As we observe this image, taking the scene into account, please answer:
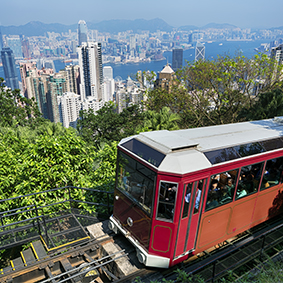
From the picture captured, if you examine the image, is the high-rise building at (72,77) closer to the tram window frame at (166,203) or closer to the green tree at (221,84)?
the green tree at (221,84)

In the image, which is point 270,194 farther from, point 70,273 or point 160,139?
point 70,273

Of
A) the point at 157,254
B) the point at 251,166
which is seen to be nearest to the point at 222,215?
the point at 251,166

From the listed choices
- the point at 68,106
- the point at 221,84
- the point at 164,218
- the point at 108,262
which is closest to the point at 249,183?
the point at 164,218

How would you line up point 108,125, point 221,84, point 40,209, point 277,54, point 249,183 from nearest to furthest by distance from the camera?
point 249,183, point 40,209, point 221,84, point 108,125, point 277,54

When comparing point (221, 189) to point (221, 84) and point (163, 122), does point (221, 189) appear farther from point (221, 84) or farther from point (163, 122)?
point (221, 84)

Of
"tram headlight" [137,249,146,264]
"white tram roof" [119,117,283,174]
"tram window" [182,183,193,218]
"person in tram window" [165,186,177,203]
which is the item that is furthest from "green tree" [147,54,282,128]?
"tram headlight" [137,249,146,264]

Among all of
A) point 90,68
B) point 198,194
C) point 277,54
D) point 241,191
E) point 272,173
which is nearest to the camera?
point 198,194
